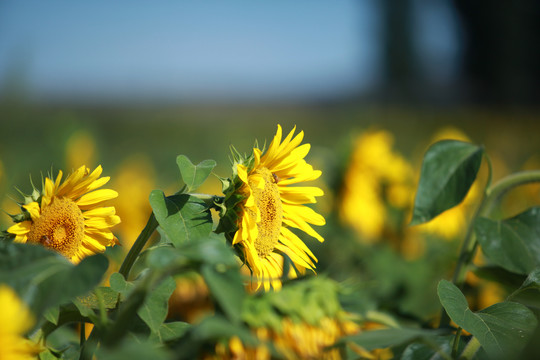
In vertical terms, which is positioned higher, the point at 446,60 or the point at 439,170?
the point at 446,60

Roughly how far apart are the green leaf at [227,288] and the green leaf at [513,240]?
0.34m

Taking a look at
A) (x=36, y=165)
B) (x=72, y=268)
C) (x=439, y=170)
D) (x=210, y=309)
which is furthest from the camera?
(x=36, y=165)

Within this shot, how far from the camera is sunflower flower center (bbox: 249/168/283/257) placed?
500mm

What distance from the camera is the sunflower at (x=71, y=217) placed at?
0.46 meters

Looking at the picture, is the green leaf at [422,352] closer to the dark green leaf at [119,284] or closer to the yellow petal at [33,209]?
the dark green leaf at [119,284]

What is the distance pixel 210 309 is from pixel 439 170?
35 centimetres

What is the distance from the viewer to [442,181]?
0.59 m

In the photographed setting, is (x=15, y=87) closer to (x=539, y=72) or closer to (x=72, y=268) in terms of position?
(x=72, y=268)

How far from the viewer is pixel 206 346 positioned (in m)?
0.33

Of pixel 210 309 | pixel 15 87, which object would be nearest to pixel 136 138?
pixel 15 87

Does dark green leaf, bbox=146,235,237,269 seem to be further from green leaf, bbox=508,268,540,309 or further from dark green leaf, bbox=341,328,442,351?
green leaf, bbox=508,268,540,309

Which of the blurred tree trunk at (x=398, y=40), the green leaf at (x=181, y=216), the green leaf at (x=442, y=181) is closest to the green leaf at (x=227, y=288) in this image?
the green leaf at (x=181, y=216)

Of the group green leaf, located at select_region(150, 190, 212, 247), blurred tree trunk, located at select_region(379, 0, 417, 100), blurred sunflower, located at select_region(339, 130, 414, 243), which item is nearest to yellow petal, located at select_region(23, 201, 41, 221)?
green leaf, located at select_region(150, 190, 212, 247)

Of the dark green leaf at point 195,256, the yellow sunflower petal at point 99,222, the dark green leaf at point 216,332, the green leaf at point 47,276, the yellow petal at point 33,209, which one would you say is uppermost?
the dark green leaf at point 195,256
